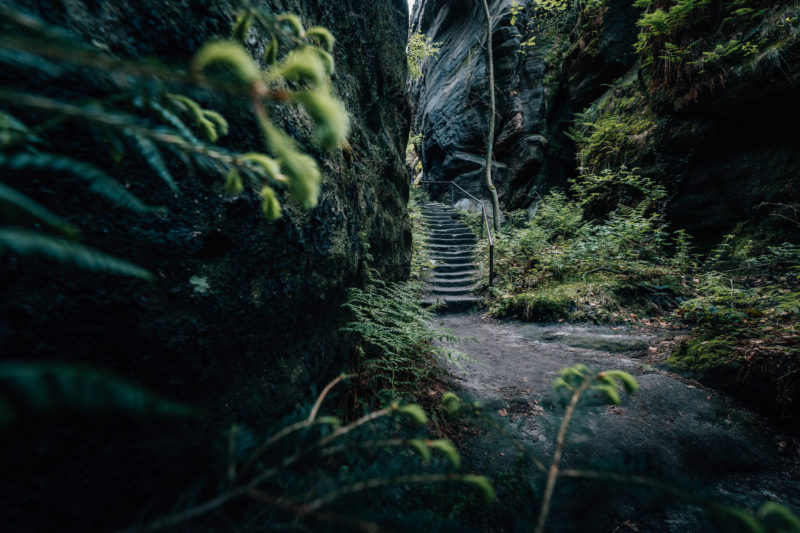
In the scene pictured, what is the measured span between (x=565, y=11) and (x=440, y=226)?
9.79 metres

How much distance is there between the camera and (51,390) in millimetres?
268

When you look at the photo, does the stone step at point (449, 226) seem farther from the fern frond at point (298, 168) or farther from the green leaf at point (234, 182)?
the fern frond at point (298, 168)

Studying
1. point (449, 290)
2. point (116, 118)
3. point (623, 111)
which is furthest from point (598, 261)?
point (116, 118)

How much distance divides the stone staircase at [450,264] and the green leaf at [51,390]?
14.8 feet

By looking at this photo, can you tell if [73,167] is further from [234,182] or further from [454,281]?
[454,281]

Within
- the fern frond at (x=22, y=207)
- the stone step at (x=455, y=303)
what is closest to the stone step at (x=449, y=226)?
the stone step at (x=455, y=303)

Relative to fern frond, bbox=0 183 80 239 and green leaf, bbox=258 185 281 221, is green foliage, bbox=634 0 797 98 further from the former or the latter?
fern frond, bbox=0 183 80 239

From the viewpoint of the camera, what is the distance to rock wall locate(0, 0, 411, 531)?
0.68 metres

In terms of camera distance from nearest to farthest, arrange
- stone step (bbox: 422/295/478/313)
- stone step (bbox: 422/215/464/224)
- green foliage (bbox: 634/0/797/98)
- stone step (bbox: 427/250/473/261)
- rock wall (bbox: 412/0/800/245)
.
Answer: green foliage (bbox: 634/0/797/98)
rock wall (bbox: 412/0/800/245)
stone step (bbox: 422/295/478/313)
stone step (bbox: 427/250/473/261)
stone step (bbox: 422/215/464/224)

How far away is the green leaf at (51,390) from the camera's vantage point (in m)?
0.26

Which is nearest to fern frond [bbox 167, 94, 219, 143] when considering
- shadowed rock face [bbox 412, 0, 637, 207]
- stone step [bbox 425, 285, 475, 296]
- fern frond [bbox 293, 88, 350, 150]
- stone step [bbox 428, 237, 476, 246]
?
fern frond [bbox 293, 88, 350, 150]

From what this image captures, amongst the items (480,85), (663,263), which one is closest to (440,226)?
(663,263)

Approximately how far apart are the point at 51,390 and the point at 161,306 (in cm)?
85

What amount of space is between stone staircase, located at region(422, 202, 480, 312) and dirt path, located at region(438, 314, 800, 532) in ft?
7.00
